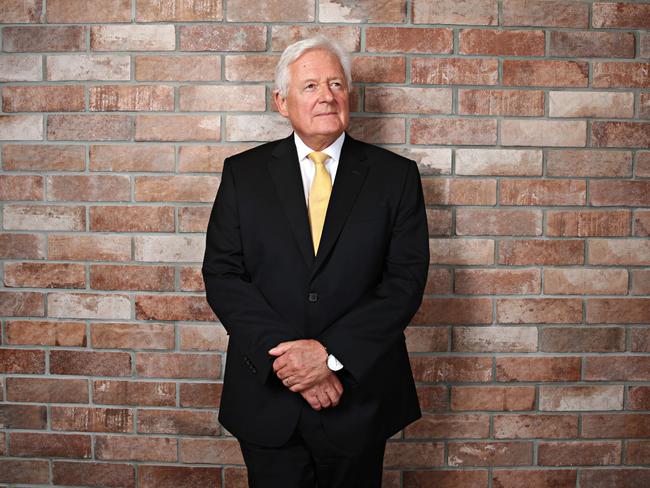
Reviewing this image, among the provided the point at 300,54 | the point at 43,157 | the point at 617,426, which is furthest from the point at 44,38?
the point at 617,426

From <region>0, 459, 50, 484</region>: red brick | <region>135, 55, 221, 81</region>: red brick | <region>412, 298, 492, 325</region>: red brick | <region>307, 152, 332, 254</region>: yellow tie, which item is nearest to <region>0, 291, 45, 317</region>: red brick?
<region>0, 459, 50, 484</region>: red brick

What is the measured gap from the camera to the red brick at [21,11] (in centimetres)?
208

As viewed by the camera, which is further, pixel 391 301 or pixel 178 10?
pixel 178 10

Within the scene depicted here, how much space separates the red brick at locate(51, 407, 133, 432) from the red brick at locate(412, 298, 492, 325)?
3.68ft

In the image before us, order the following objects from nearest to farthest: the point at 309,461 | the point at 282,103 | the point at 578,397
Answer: the point at 309,461 < the point at 282,103 < the point at 578,397

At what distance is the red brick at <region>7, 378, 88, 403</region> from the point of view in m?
2.16

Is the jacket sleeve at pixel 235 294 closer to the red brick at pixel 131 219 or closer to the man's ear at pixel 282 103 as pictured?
the man's ear at pixel 282 103

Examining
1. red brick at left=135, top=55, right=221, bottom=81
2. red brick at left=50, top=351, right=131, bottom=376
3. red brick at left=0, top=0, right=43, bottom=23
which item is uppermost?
red brick at left=0, top=0, right=43, bottom=23

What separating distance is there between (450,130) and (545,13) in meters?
0.53

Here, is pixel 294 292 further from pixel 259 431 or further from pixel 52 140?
pixel 52 140

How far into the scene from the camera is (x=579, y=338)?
84.0 inches

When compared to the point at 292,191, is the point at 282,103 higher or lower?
higher

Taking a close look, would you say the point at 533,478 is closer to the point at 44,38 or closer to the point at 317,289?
the point at 317,289

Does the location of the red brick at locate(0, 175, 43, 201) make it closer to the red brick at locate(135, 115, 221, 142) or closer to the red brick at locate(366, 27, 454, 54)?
the red brick at locate(135, 115, 221, 142)
